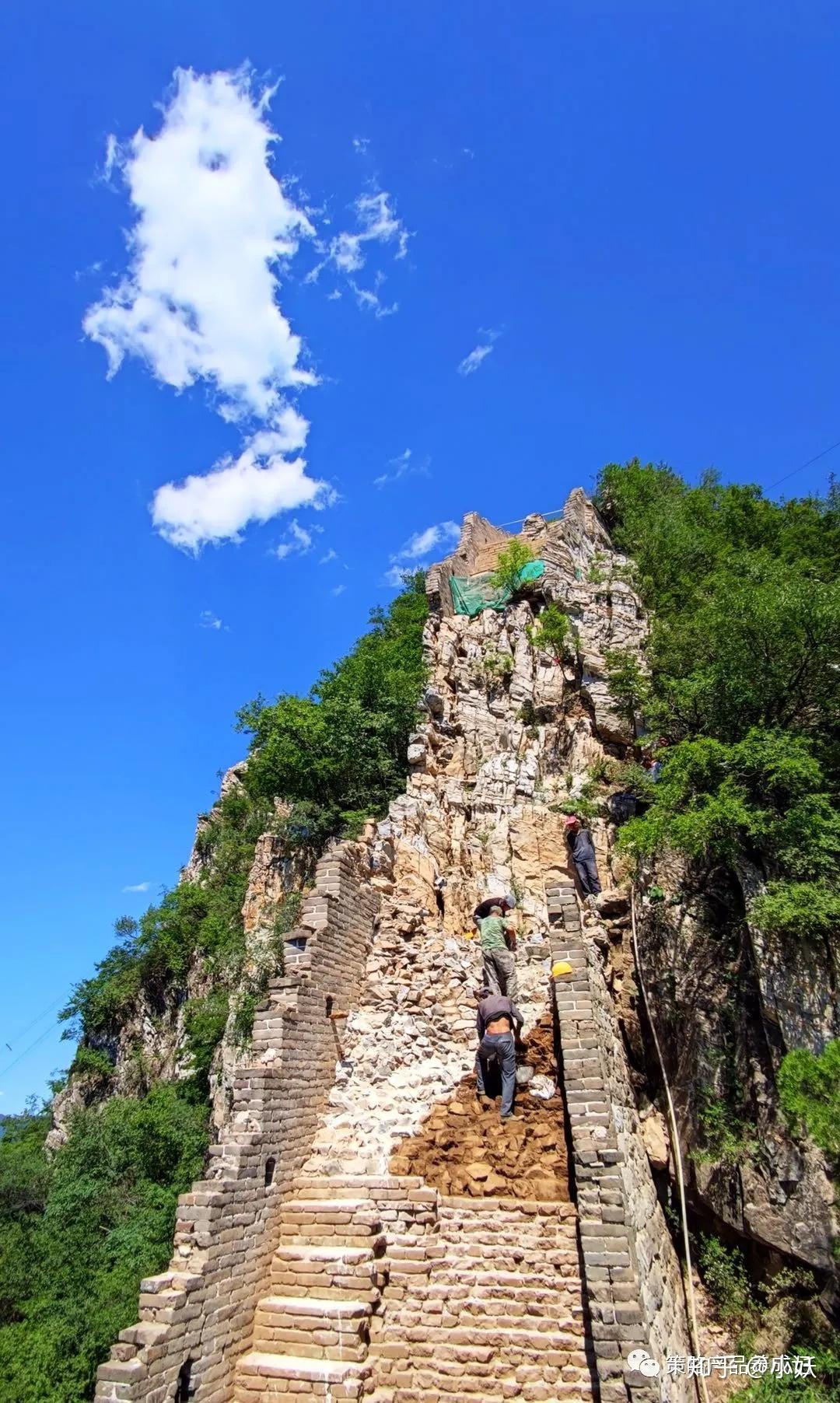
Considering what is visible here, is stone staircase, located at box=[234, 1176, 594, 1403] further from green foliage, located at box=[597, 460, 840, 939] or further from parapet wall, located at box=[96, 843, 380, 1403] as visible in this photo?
green foliage, located at box=[597, 460, 840, 939]

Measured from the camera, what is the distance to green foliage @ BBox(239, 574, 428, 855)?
14.6m

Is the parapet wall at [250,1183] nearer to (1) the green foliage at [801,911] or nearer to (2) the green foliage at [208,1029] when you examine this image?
(1) the green foliage at [801,911]

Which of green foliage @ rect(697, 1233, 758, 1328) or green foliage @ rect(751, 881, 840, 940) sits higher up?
green foliage @ rect(751, 881, 840, 940)

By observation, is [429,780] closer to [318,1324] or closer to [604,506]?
[318,1324]

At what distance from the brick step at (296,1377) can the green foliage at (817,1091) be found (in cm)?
441

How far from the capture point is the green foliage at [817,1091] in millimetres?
6176

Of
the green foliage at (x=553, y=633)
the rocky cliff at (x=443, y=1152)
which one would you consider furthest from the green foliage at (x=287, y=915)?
the green foliage at (x=553, y=633)

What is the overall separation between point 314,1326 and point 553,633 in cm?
1197

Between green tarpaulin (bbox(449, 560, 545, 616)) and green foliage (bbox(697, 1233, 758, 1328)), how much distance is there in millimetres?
12261

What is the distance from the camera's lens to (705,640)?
12875mm

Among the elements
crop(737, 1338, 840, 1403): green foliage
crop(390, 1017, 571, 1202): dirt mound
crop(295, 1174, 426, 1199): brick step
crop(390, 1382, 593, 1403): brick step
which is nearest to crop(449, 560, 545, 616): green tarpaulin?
crop(390, 1017, 571, 1202): dirt mound

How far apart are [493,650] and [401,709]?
243 centimetres

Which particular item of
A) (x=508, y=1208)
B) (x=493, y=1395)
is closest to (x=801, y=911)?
(x=508, y=1208)

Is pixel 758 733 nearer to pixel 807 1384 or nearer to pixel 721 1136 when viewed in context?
pixel 721 1136
